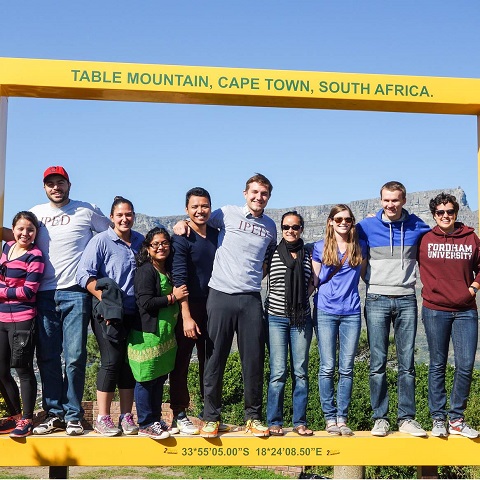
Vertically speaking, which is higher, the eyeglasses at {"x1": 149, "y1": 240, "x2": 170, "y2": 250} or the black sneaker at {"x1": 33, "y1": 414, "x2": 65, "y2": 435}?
the eyeglasses at {"x1": 149, "y1": 240, "x2": 170, "y2": 250}

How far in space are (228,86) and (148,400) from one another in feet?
9.85

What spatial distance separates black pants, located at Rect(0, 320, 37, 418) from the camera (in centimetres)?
570

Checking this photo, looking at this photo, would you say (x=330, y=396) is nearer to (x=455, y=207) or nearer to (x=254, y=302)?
(x=254, y=302)

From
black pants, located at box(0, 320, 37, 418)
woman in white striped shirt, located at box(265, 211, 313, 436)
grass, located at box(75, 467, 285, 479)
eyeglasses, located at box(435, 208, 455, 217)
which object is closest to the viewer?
black pants, located at box(0, 320, 37, 418)

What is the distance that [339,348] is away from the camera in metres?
5.90

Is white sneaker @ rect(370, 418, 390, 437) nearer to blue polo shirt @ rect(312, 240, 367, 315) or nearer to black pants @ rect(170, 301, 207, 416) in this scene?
blue polo shirt @ rect(312, 240, 367, 315)

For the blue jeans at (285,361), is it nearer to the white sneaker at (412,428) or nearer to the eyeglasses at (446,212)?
the white sneaker at (412,428)

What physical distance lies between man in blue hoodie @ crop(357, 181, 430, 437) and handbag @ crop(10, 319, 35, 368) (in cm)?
313

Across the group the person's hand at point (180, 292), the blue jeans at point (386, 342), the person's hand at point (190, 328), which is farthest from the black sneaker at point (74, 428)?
the blue jeans at point (386, 342)

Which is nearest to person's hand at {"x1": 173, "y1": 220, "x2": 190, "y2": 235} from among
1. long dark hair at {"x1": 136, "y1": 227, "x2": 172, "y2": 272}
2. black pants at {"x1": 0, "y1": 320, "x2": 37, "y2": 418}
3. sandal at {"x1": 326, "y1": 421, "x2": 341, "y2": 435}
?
long dark hair at {"x1": 136, "y1": 227, "x2": 172, "y2": 272}

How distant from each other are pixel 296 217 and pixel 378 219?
818mm

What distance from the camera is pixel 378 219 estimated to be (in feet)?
20.5

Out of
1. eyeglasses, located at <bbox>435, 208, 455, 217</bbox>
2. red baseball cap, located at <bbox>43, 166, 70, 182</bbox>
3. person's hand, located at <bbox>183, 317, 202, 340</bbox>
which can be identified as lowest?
person's hand, located at <bbox>183, 317, 202, 340</bbox>

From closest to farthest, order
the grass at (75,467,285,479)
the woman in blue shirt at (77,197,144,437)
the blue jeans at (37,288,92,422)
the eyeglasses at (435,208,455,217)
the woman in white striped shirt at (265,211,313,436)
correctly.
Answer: the woman in blue shirt at (77,197,144,437)
the blue jeans at (37,288,92,422)
the woman in white striped shirt at (265,211,313,436)
the eyeglasses at (435,208,455,217)
the grass at (75,467,285,479)
